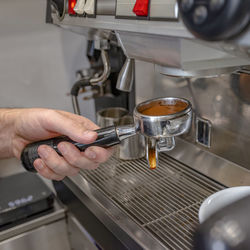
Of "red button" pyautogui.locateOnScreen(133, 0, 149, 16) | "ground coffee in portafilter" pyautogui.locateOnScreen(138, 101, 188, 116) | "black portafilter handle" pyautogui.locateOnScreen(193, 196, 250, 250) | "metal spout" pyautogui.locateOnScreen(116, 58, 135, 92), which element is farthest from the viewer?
"metal spout" pyautogui.locateOnScreen(116, 58, 135, 92)

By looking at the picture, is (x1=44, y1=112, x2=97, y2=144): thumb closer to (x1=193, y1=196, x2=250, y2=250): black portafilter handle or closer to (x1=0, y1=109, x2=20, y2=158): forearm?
(x1=0, y1=109, x2=20, y2=158): forearm

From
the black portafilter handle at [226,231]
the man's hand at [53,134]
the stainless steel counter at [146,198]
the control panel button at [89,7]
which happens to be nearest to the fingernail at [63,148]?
the man's hand at [53,134]

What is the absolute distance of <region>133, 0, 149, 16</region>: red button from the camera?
43 centimetres

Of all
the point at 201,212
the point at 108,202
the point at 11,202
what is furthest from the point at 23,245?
the point at 201,212

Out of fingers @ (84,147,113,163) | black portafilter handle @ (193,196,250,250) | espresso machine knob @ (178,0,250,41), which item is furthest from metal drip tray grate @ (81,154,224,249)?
espresso machine knob @ (178,0,250,41)

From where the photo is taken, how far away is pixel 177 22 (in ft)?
1.28

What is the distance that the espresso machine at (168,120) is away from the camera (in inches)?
15.4

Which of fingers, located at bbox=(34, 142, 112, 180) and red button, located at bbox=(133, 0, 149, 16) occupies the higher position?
red button, located at bbox=(133, 0, 149, 16)

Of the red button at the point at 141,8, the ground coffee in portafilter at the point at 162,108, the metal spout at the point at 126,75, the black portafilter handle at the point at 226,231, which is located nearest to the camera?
the black portafilter handle at the point at 226,231

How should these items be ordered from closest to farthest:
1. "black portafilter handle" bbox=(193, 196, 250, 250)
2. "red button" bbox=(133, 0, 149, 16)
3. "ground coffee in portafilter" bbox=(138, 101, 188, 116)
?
"black portafilter handle" bbox=(193, 196, 250, 250)
"red button" bbox=(133, 0, 149, 16)
"ground coffee in portafilter" bbox=(138, 101, 188, 116)

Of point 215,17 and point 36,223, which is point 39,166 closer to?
point 36,223

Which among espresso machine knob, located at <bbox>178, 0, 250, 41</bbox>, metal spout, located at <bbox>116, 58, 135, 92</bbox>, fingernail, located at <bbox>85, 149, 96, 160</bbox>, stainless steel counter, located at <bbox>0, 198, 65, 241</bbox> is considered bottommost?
stainless steel counter, located at <bbox>0, 198, 65, 241</bbox>

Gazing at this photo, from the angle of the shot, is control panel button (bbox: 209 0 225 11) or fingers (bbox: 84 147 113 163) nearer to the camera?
control panel button (bbox: 209 0 225 11)

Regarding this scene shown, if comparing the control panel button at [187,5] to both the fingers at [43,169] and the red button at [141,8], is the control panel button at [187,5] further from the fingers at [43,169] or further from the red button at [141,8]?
the fingers at [43,169]
